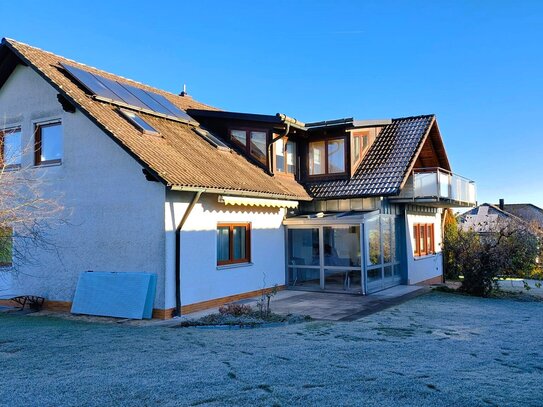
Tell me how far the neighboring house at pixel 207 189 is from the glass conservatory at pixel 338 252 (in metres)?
0.05

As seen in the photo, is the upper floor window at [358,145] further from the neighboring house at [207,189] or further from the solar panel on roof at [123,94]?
the solar panel on roof at [123,94]

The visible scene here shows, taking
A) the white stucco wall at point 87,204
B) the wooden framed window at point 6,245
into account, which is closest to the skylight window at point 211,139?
the white stucco wall at point 87,204

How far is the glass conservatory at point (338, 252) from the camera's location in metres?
17.1

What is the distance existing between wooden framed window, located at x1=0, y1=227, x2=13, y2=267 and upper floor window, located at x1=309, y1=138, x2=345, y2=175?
37.6ft

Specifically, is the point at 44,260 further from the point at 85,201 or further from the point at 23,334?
the point at 23,334

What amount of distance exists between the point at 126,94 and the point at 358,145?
31.1 feet

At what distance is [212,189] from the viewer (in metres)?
13.5

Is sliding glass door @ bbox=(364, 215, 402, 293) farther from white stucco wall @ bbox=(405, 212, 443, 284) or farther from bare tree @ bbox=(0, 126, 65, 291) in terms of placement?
bare tree @ bbox=(0, 126, 65, 291)

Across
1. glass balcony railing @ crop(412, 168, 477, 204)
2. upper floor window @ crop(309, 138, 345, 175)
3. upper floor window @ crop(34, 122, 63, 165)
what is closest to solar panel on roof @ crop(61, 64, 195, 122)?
upper floor window @ crop(34, 122, 63, 165)

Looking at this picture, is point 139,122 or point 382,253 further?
point 382,253

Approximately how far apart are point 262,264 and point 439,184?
26.7ft

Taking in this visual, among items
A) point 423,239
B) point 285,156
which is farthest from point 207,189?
point 423,239

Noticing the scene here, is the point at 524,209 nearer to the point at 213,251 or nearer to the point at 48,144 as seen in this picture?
the point at 213,251

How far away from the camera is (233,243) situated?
15.7m
